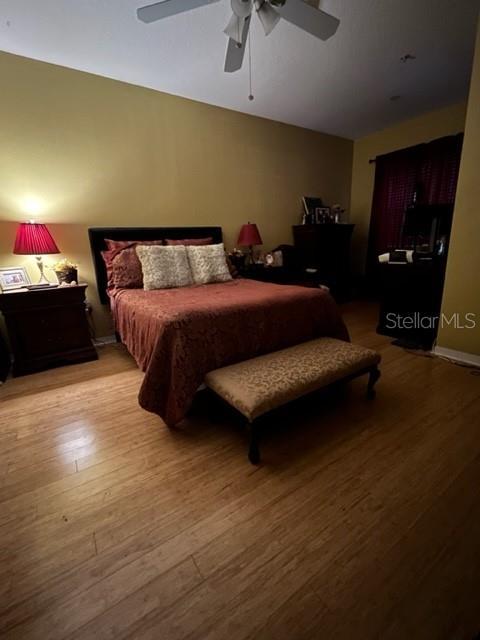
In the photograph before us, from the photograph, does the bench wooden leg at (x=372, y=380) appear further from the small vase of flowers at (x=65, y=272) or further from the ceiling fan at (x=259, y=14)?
the small vase of flowers at (x=65, y=272)

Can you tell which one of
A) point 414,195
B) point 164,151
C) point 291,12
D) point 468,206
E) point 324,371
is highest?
point 291,12

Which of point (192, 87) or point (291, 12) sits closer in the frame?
point (291, 12)

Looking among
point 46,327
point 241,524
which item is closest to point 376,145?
point 46,327

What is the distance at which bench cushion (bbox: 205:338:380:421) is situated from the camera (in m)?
1.36

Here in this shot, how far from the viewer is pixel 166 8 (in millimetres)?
1506

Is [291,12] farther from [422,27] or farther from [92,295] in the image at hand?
[92,295]

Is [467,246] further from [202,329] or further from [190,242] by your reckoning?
[190,242]

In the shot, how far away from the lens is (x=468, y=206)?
2260 millimetres

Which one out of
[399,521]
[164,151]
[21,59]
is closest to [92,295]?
[164,151]

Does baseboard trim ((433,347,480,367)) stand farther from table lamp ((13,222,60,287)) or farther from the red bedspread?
table lamp ((13,222,60,287))

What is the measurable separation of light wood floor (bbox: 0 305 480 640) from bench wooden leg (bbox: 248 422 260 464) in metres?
0.05

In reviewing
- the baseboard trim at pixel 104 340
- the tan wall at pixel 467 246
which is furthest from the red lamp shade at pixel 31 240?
the tan wall at pixel 467 246

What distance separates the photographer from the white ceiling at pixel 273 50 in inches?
75.7

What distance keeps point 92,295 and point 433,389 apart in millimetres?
3239
